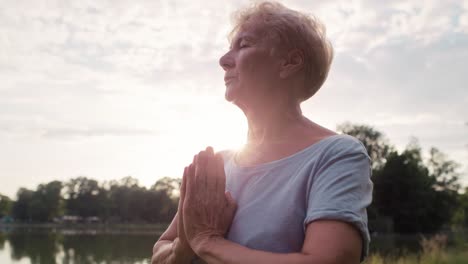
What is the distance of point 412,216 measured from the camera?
53.2 metres

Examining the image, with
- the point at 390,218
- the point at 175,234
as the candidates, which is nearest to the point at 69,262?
the point at 175,234

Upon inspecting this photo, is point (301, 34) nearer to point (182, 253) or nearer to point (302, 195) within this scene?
point (302, 195)

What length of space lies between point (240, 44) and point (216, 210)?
0.56m

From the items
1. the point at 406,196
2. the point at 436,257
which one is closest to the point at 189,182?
the point at 436,257

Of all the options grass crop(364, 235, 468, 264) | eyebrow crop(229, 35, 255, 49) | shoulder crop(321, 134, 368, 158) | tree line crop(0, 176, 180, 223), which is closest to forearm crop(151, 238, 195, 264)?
shoulder crop(321, 134, 368, 158)

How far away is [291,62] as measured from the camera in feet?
5.67

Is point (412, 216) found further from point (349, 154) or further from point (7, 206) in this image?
point (7, 206)

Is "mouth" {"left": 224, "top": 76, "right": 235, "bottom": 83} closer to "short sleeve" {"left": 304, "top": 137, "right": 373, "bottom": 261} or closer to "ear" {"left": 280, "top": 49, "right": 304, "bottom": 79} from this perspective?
"ear" {"left": 280, "top": 49, "right": 304, "bottom": 79}

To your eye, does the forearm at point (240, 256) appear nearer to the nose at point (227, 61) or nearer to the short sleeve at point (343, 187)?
the short sleeve at point (343, 187)

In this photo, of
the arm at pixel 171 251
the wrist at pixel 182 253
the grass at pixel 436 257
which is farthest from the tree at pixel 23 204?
the wrist at pixel 182 253

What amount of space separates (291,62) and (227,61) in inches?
8.6

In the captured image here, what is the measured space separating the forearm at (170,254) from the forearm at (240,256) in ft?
0.45

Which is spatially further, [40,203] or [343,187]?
[40,203]

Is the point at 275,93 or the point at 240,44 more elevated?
the point at 240,44
